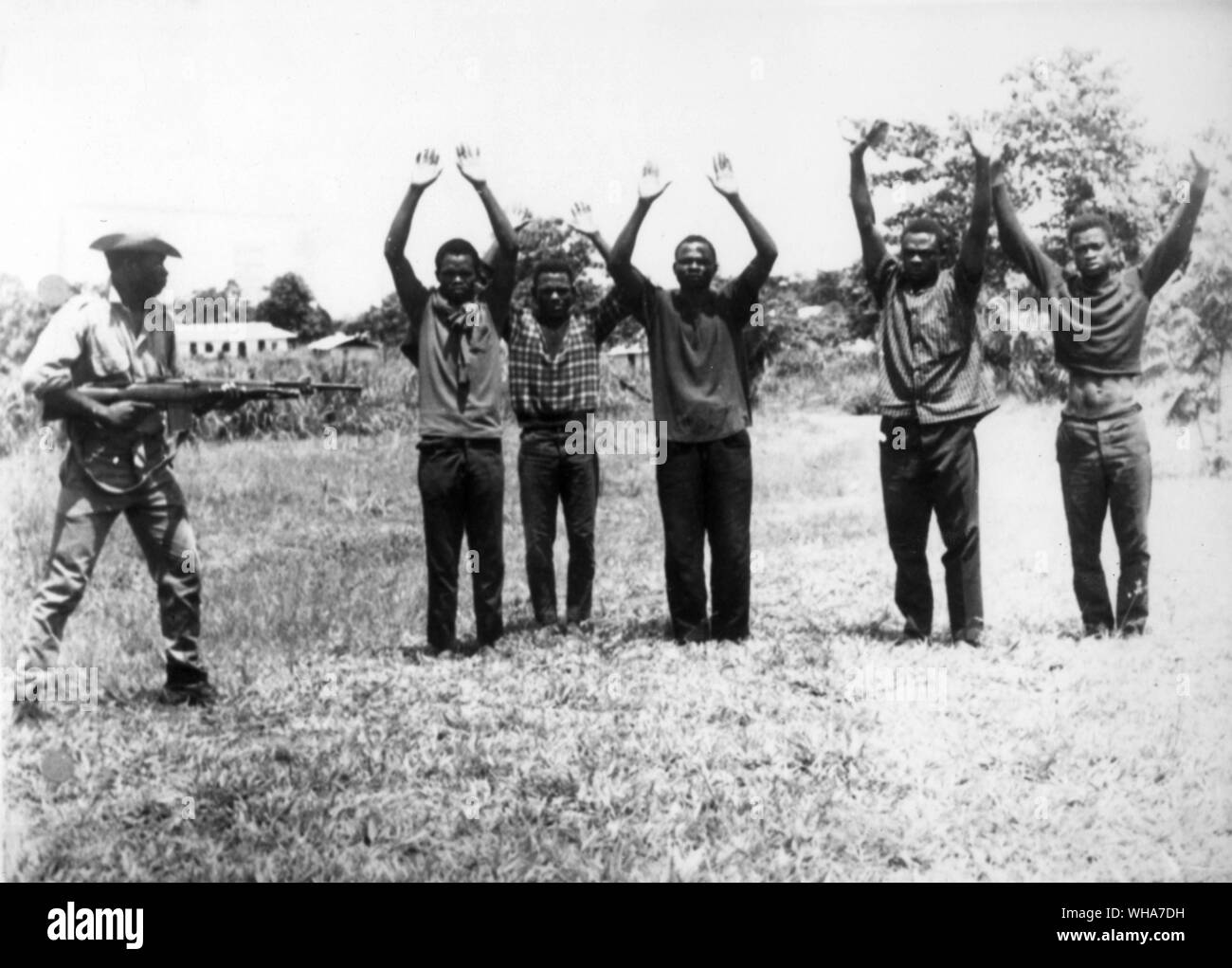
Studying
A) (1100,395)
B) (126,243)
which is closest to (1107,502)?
(1100,395)

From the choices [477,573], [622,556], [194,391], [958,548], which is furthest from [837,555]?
[194,391]

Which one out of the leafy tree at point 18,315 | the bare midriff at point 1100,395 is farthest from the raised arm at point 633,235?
the leafy tree at point 18,315

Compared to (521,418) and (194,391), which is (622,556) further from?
(194,391)

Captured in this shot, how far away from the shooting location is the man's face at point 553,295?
5805mm

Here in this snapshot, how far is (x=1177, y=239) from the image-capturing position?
16.3 feet

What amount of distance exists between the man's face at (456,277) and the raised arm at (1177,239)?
9.63 ft

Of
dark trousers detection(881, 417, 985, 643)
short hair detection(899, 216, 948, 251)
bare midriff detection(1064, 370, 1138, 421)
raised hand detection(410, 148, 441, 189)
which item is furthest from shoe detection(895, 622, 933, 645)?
raised hand detection(410, 148, 441, 189)

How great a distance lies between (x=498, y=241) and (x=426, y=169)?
42 centimetres

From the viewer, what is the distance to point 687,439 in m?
5.44

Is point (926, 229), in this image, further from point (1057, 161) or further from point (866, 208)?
point (1057, 161)

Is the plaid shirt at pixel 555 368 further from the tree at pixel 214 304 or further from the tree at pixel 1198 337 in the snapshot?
the tree at pixel 1198 337

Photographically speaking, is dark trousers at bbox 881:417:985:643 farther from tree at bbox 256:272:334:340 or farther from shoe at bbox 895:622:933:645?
tree at bbox 256:272:334:340
